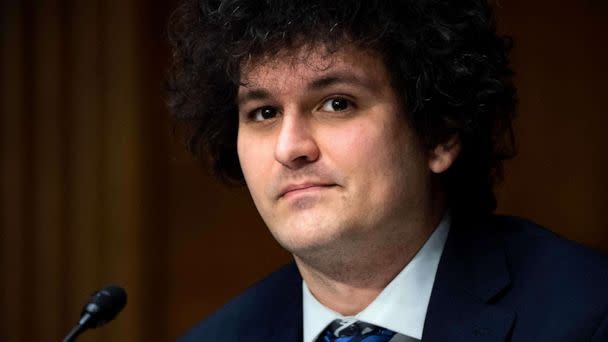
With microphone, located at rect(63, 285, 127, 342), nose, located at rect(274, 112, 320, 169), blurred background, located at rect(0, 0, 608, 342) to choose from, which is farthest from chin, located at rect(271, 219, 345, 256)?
blurred background, located at rect(0, 0, 608, 342)

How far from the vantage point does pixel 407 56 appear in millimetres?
1981

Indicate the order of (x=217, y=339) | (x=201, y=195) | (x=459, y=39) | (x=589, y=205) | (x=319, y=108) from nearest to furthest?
(x=319, y=108) < (x=459, y=39) < (x=217, y=339) < (x=589, y=205) < (x=201, y=195)

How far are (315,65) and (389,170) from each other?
238mm

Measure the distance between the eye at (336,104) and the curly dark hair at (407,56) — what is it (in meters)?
0.11

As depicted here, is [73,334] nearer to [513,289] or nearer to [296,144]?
[296,144]

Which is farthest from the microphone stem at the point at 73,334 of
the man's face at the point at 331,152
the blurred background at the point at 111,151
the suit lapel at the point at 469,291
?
the blurred background at the point at 111,151

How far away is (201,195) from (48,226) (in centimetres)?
50

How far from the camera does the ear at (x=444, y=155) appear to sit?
2021mm

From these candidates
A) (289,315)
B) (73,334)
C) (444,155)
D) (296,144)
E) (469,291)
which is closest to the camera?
(73,334)

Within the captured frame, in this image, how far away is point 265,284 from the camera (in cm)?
232

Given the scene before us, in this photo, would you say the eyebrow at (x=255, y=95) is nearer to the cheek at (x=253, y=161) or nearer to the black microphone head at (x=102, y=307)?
the cheek at (x=253, y=161)

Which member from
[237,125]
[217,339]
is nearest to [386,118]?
[237,125]

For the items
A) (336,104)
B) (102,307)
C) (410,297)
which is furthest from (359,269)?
(102,307)

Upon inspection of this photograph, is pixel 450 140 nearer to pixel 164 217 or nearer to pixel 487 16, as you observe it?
pixel 487 16
